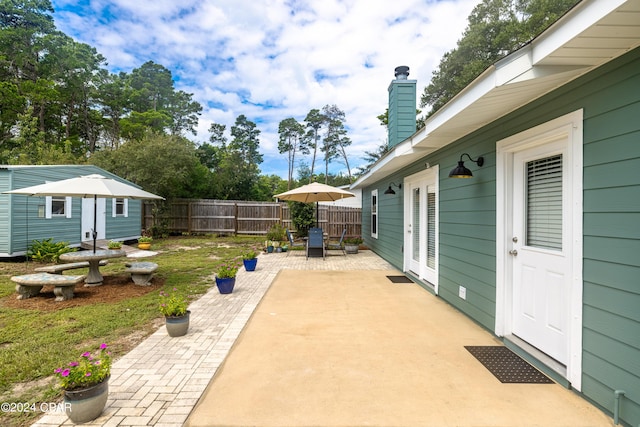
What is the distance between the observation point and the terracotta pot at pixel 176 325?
3193 mm

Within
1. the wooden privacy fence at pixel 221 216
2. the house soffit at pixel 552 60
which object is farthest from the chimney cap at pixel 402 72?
the wooden privacy fence at pixel 221 216

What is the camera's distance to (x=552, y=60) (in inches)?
78.8

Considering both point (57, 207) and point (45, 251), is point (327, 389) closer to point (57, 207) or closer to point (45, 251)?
point (45, 251)

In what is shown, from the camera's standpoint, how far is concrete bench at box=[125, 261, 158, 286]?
5334 millimetres

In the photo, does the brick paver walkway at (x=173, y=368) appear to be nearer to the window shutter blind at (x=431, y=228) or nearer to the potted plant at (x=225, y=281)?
the potted plant at (x=225, y=281)

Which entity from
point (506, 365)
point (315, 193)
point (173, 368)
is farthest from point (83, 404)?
point (315, 193)

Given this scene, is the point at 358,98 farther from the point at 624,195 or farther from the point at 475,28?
the point at 624,195

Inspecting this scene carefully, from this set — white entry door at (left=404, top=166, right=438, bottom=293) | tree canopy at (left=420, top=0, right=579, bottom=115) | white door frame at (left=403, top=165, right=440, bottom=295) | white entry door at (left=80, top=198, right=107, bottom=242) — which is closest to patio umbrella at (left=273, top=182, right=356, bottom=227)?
white door frame at (left=403, top=165, right=440, bottom=295)

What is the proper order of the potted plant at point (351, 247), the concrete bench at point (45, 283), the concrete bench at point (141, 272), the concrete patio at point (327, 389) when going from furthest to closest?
1. the potted plant at point (351, 247)
2. the concrete bench at point (141, 272)
3. the concrete bench at point (45, 283)
4. the concrete patio at point (327, 389)

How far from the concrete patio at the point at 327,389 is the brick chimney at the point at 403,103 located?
4686 mm

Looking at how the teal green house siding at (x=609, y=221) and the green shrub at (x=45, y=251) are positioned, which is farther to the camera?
the green shrub at (x=45, y=251)

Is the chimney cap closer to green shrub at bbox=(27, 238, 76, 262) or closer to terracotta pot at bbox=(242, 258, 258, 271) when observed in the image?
terracotta pot at bbox=(242, 258, 258, 271)

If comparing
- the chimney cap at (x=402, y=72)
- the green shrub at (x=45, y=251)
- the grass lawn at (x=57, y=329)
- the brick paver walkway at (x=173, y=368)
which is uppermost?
the chimney cap at (x=402, y=72)

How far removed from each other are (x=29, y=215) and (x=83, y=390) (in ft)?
28.7
